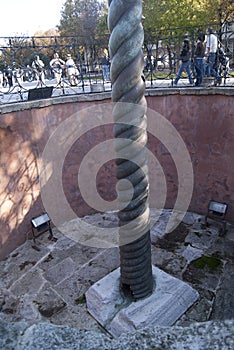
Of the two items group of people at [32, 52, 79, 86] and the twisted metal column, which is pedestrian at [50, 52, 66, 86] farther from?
the twisted metal column

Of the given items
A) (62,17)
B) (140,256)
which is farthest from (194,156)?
(62,17)

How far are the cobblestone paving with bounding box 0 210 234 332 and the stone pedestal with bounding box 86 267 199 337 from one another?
0.19 m

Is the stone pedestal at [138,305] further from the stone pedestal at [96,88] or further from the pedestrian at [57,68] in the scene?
the pedestrian at [57,68]

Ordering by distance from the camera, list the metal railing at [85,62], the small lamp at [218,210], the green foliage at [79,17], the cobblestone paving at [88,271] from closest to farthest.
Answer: the cobblestone paving at [88,271] → the small lamp at [218,210] → the metal railing at [85,62] → the green foliage at [79,17]

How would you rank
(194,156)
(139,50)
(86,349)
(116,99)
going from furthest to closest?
(194,156), (116,99), (139,50), (86,349)

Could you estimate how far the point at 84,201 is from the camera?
22.8 ft

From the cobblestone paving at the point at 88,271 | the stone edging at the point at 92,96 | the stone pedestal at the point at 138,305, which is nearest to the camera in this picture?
the stone pedestal at the point at 138,305

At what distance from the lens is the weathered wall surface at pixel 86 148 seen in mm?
5660

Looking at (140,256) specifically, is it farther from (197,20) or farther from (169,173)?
(197,20)

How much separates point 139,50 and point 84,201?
4536 mm

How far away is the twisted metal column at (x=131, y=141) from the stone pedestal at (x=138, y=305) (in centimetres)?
14

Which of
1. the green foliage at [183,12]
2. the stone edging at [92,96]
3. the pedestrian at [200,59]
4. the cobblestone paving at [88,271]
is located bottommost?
the cobblestone paving at [88,271]

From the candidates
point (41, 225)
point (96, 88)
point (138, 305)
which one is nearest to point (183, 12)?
point (96, 88)

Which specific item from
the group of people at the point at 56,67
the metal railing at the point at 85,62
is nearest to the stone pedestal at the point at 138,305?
the metal railing at the point at 85,62
